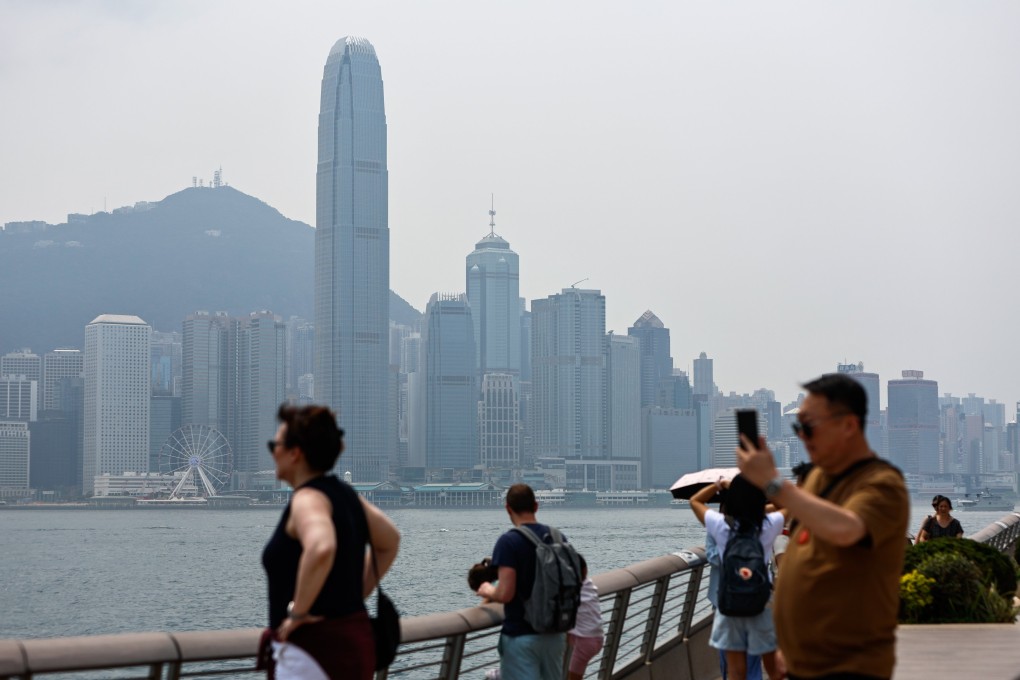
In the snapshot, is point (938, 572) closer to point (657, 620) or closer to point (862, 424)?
point (657, 620)

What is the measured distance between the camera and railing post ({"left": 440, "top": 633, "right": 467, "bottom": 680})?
6.81 m

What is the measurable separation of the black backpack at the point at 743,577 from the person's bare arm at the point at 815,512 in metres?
3.16

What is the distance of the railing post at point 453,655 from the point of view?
22.4 ft

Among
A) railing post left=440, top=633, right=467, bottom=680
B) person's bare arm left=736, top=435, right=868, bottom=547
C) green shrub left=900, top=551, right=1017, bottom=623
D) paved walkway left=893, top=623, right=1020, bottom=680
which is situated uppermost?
person's bare arm left=736, top=435, right=868, bottom=547

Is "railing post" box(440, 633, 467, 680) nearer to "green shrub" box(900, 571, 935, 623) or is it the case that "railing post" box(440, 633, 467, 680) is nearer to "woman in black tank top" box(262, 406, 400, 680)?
"woman in black tank top" box(262, 406, 400, 680)

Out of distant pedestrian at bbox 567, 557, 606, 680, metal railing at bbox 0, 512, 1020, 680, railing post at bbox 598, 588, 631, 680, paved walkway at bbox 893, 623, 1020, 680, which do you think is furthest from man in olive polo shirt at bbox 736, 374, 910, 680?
paved walkway at bbox 893, 623, 1020, 680

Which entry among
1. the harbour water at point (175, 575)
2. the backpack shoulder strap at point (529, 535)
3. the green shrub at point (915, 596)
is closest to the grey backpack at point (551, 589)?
the backpack shoulder strap at point (529, 535)

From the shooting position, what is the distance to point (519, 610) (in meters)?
6.72

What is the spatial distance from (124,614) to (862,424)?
56.4 metres

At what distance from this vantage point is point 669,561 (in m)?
9.34

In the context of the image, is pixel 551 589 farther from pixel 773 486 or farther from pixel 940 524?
pixel 940 524

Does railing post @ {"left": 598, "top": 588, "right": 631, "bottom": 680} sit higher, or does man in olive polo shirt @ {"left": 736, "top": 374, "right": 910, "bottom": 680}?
man in olive polo shirt @ {"left": 736, "top": 374, "right": 910, "bottom": 680}

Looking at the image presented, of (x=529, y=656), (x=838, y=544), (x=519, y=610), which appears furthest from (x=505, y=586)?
(x=838, y=544)

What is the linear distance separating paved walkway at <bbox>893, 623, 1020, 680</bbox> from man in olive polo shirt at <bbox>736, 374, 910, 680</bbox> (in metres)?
4.59
